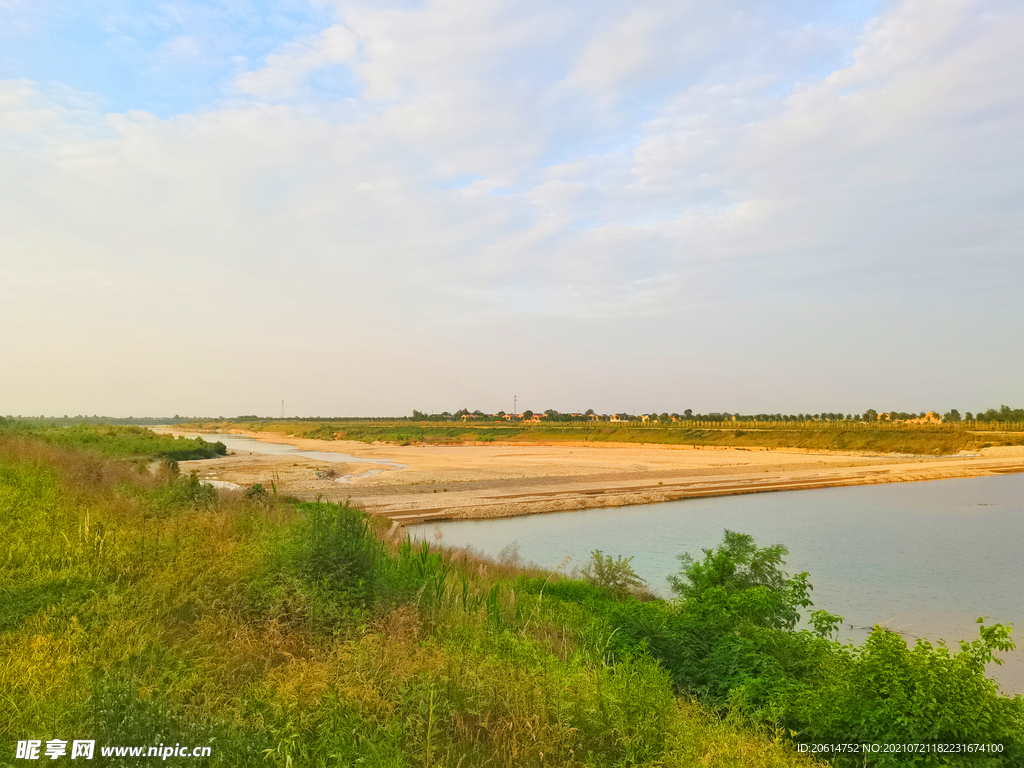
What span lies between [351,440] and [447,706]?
140 m

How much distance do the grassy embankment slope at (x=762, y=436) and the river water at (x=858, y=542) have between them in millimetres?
57280

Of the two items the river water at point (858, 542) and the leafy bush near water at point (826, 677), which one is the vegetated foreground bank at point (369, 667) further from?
the river water at point (858, 542)

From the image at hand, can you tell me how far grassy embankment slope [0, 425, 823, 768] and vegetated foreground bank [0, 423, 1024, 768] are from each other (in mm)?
24

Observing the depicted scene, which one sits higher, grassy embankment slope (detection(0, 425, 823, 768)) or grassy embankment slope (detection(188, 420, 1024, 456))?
grassy embankment slope (detection(0, 425, 823, 768))

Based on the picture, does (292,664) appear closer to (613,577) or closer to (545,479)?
(613,577)

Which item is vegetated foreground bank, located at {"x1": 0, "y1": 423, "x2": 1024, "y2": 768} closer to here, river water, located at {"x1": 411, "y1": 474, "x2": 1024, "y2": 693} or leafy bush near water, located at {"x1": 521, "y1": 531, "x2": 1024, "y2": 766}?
leafy bush near water, located at {"x1": 521, "y1": 531, "x2": 1024, "y2": 766}

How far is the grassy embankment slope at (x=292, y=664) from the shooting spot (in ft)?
16.2

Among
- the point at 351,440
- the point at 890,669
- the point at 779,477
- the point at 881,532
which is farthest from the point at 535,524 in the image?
the point at 351,440

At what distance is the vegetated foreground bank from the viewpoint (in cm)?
507

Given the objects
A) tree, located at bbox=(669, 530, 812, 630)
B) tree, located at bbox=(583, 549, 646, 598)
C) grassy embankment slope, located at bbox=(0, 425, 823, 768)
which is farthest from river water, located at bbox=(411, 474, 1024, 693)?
grassy embankment slope, located at bbox=(0, 425, 823, 768)

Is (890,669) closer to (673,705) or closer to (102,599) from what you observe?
(673,705)

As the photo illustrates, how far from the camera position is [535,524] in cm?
3566

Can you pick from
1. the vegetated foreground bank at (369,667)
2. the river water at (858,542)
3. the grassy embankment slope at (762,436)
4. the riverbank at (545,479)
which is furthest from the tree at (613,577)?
the grassy embankment slope at (762,436)

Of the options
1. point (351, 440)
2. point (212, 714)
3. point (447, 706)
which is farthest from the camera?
point (351, 440)
